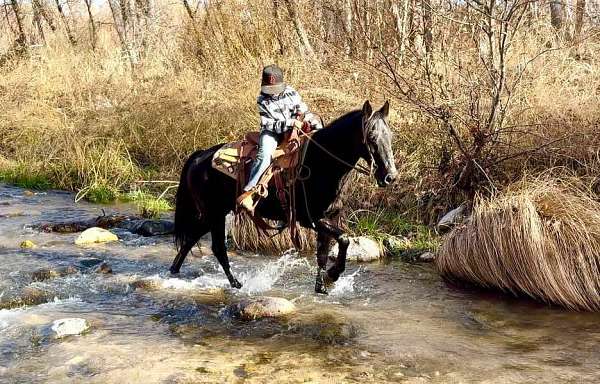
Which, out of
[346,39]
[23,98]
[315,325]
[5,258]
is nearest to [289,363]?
[315,325]

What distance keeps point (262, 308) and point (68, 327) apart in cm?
167

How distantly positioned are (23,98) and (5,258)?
27.9 ft

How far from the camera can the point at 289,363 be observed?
488cm

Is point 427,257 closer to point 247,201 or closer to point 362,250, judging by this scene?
point 362,250

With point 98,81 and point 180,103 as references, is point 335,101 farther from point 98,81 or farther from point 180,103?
point 98,81

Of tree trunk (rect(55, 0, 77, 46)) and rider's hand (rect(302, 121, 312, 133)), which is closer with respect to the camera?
rider's hand (rect(302, 121, 312, 133))

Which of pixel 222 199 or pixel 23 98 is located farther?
pixel 23 98

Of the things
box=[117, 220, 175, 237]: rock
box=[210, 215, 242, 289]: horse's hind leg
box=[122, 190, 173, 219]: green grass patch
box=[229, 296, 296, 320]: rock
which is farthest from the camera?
box=[122, 190, 173, 219]: green grass patch

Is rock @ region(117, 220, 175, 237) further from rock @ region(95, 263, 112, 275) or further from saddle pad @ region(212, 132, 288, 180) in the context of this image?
saddle pad @ region(212, 132, 288, 180)

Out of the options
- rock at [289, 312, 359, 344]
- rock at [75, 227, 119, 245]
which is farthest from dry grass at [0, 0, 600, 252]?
rock at [289, 312, 359, 344]

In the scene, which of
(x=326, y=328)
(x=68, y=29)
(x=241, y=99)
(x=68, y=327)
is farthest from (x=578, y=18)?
(x=68, y=29)

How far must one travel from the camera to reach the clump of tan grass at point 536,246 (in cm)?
596

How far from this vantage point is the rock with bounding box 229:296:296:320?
5.95m

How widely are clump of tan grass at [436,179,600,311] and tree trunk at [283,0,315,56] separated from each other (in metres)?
6.34
